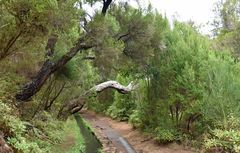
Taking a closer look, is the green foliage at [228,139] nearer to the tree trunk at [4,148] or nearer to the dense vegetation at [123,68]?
the dense vegetation at [123,68]

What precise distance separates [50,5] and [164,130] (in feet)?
27.6

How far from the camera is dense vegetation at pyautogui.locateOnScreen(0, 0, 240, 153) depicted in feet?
25.5

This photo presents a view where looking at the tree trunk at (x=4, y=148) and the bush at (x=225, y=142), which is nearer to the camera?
the tree trunk at (x=4, y=148)

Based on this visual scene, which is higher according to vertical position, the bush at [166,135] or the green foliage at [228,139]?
the green foliage at [228,139]

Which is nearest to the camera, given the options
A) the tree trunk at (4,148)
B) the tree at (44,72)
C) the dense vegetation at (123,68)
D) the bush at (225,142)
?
the tree trunk at (4,148)

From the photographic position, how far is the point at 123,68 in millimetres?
13750

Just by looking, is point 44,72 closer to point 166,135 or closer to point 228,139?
point 166,135

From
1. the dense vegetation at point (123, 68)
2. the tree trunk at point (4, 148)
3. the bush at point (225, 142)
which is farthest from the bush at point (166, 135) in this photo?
the tree trunk at point (4, 148)

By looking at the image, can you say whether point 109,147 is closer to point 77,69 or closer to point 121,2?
point 77,69

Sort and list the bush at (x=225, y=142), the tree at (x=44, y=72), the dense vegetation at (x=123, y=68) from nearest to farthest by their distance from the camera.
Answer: the dense vegetation at (x=123, y=68) → the bush at (x=225, y=142) → the tree at (x=44, y=72)

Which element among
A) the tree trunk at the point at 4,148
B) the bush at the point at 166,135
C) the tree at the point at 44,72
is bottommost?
the bush at the point at 166,135

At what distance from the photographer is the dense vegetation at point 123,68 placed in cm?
776

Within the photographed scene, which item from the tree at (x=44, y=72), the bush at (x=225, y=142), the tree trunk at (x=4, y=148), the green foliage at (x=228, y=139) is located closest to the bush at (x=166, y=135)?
the green foliage at (x=228, y=139)

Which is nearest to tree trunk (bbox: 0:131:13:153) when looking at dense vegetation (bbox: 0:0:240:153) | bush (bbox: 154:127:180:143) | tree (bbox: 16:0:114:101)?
dense vegetation (bbox: 0:0:240:153)
